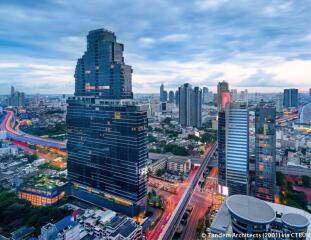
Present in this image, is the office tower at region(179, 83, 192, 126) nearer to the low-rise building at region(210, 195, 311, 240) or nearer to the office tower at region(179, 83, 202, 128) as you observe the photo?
the office tower at region(179, 83, 202, 128)

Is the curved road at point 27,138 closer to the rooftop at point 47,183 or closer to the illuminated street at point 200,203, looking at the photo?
the rooftop at point 47,183

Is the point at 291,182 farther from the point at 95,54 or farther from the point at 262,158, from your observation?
the point at 95,54

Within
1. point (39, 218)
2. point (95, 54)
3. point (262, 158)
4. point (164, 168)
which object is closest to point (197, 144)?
point (164, 168)

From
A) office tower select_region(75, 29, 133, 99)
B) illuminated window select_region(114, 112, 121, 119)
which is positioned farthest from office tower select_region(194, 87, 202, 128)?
illuminated window select_region(114, 112, 121, 119)

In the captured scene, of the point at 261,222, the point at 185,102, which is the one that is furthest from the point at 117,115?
the point at 185,102

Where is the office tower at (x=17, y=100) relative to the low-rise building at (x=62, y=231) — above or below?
above

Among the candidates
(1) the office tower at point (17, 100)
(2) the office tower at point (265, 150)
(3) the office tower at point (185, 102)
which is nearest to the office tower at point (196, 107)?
(3) the office tower at point (185, 102)
